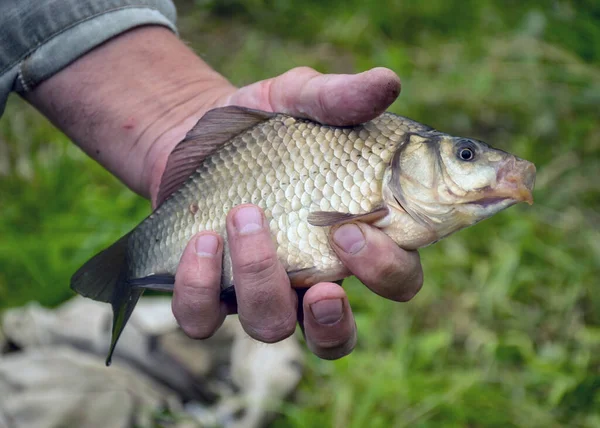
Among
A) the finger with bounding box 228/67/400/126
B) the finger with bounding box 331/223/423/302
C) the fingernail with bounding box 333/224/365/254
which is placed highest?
the finger with bounding box 228/67/400/126

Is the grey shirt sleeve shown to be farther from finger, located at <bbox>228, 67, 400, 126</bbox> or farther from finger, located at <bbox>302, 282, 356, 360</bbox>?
finger, located at <bbox>302, 282, 356, 360</bbox>

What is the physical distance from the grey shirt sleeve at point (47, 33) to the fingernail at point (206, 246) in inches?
27.4

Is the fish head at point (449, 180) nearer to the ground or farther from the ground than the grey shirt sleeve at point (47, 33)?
nearer to the ground

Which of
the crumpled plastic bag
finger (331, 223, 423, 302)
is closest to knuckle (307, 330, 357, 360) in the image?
finger (331, 223, 423, 302)

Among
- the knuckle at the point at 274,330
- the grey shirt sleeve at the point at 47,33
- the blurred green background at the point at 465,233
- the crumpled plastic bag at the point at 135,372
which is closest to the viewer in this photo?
the knuckle at the point at 274,330

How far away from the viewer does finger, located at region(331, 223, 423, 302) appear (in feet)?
4.52

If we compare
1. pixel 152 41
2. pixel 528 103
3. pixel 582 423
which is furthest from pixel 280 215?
pixel 528 103

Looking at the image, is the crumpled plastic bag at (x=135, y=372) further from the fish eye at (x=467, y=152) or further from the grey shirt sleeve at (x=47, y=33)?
the fish eye at (x=467, y=152)

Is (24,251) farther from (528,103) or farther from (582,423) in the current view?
(528,103)

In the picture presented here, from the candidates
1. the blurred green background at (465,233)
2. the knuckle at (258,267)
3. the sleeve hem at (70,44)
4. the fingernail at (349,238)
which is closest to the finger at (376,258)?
the fingernail at (349,238)

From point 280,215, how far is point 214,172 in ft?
0.58

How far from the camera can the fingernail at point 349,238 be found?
1.37m

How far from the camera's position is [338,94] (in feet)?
4.75

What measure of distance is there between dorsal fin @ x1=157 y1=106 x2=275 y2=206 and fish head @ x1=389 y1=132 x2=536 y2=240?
313 millimetres
